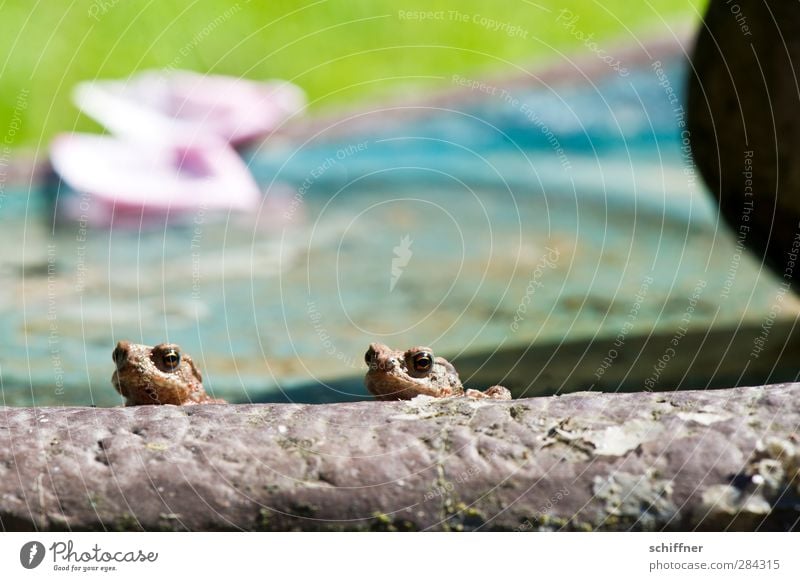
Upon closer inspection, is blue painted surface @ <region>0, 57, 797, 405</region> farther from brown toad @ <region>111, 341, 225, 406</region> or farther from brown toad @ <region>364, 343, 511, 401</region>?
brown toad @ <region>364, 343, 511, 401</region>

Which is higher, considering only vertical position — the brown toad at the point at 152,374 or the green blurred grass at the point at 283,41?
the green blurred grass at the point at 283,41

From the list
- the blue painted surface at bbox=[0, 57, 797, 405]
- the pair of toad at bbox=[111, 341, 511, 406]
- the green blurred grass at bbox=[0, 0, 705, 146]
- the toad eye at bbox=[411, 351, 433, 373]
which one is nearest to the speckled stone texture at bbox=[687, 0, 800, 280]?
the blue painted surface at bbox=[0, 57, 797, 405]

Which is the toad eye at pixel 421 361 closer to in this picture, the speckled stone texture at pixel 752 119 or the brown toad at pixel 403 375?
the brown toad at pixel 403 375

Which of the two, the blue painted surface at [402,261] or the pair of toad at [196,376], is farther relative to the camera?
the blue painted surface at [402,261]

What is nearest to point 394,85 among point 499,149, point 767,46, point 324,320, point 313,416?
point 499,149

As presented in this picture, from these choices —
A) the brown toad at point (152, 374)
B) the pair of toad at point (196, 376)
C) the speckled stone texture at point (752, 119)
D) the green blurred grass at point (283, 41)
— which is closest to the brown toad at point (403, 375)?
the pair of toad at point (196, 376)

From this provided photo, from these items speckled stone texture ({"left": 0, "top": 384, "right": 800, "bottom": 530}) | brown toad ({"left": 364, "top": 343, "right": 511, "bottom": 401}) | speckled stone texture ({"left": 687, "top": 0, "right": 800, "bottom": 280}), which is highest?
speckled stone texture ({"left": 687, "top": 0, "right": 800, "bottom": 280})

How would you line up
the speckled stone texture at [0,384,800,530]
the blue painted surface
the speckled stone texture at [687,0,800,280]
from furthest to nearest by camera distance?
the blue painted surface < the speckled stone texture at [687,0,800,280] < the speckled stone texture at [0,384,800,530]
